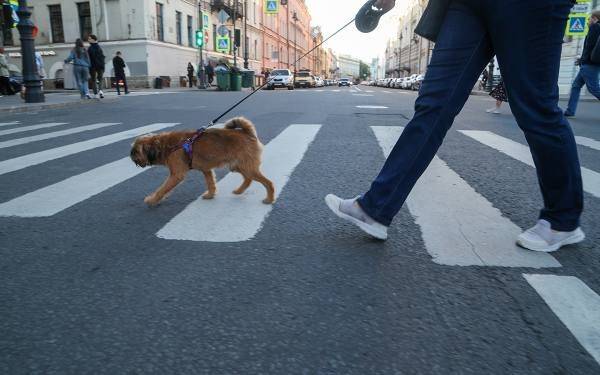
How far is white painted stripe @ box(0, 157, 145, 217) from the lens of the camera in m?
2.96

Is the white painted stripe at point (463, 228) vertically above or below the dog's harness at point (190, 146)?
below

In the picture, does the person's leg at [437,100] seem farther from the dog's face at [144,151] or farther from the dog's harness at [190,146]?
the dog's face at [144,151]

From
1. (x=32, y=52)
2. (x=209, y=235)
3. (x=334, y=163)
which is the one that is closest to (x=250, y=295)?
(x=209, y=235)

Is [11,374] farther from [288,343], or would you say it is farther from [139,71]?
[139,71]

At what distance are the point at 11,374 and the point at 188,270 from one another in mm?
813

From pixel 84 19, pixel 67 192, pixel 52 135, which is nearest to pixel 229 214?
pixel 67 192

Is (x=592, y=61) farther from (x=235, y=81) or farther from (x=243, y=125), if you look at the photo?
(x=235, y=81)

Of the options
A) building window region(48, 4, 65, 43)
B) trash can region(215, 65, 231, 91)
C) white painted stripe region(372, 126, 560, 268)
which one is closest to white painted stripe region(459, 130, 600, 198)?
white painted stripe region(372, 126, 560, 268)

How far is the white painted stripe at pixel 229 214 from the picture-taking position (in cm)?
252

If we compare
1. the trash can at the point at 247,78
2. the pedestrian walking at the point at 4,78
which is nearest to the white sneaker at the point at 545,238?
the pedestrian walking at the point at 4,78

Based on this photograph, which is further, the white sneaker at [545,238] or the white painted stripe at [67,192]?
the white painted stripe at [67,192]

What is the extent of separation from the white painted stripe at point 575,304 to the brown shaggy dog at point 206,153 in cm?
180

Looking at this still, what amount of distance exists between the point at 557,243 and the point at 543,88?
0.78 metres

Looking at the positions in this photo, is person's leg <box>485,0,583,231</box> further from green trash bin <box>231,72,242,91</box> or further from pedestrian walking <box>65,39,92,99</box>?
green trash bin <box>231,72,242,91</box>
